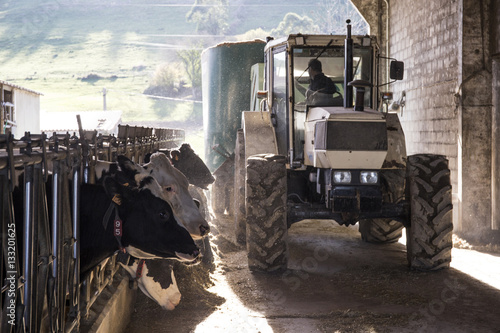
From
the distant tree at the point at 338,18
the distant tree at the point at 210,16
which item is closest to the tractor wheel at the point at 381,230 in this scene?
the distant tree at the point at 338,18

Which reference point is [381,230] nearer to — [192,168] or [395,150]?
[395,150]

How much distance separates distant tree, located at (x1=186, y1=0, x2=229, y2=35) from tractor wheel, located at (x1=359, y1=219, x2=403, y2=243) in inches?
2583

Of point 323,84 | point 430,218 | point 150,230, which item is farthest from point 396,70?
point 150,230

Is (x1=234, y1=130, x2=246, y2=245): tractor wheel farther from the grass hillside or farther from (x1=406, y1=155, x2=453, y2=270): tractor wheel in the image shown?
the grass hillside

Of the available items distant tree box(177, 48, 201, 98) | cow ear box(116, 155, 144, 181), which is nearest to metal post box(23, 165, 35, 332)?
cow ear box(116, 155, 144, 181)

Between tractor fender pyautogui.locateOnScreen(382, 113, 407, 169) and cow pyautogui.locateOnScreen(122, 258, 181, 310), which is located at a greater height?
tractor fender pyautogui.locateOnScreen(382, 113, 407, 169)

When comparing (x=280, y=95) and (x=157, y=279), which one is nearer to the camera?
(x=157, y=279)

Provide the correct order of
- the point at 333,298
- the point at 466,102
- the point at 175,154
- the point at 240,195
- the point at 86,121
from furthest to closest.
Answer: the point at 86,121
the point at 466,102
the point at 240,195
the point at 175,154
the point at 333,298

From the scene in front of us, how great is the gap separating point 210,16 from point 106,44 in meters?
13.2

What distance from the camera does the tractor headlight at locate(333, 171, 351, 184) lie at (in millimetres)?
6910

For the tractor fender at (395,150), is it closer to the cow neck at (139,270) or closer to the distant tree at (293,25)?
the cow neck at (139,270)

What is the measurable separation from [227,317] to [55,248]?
8.10 ft

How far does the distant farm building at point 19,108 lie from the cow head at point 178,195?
16.8 metres

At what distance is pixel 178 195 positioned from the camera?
532 cm
